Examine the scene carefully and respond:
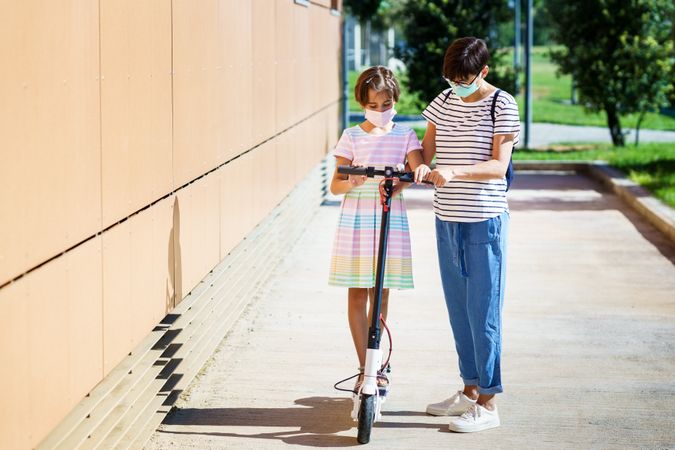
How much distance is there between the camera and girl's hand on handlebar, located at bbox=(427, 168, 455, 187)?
5480 millimetres

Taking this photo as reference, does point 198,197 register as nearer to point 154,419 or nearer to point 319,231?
point 154,419

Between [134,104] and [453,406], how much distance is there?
215 centimetres

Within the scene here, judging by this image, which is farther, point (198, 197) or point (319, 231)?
point (319, 231)

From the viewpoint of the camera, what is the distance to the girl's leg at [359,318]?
630 cm

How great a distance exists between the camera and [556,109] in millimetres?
41156

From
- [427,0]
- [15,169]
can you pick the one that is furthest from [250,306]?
[427,0]

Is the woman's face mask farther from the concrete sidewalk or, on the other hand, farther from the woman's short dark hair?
the concrete sidewalk

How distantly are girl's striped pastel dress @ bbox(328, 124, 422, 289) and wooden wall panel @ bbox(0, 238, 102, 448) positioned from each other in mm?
1595

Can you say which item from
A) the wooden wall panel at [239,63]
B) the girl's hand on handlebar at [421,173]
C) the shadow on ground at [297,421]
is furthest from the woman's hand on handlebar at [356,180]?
the wooden wall panel at [239,63]

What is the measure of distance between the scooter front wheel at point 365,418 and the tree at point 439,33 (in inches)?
744

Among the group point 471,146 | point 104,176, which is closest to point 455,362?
point 471,146

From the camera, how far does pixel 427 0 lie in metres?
24.5

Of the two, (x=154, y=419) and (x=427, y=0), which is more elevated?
A: (x=427, y=0)

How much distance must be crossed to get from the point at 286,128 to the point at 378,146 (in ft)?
18.0
